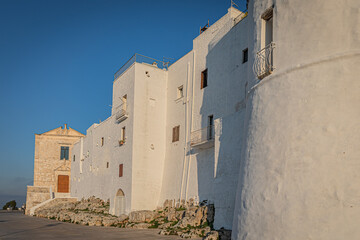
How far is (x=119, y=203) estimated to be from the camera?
81.1 ft

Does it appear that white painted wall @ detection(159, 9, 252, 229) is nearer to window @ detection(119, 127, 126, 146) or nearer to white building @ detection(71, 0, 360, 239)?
white building @ detection(71, 0, 360, 239)

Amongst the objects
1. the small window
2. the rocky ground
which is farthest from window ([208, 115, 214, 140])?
the small window

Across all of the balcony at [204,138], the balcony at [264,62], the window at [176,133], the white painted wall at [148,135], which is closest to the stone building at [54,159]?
the white painted wall at [148,135]

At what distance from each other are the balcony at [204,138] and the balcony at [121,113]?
21.5ft

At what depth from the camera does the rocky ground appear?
50.9 ft

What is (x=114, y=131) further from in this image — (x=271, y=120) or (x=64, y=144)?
(x=64, y=144)

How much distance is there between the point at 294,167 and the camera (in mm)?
9156

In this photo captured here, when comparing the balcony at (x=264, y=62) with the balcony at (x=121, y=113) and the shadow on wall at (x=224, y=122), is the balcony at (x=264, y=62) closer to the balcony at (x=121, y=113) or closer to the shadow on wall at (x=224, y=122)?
the shadow on wall at (x=224, y=122)

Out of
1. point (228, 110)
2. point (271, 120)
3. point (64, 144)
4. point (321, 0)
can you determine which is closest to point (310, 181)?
point (271, 120)

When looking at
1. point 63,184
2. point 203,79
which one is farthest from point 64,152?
point 203,79

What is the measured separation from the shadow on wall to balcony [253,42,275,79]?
3531 millimetres

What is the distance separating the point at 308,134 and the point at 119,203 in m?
18.3

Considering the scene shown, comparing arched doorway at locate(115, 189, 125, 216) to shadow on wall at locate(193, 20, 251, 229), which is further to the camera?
arched doorway at locate(115, 189, 125, 216)

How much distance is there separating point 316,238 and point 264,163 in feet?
8.44
